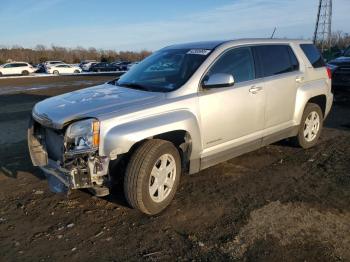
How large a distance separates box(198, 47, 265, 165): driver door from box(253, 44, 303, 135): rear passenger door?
17cm

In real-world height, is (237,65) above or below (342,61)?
above

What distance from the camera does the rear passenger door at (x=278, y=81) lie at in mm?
5832

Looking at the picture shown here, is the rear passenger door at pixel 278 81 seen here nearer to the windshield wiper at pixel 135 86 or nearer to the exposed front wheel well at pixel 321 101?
the exposed front wheel well at pixel 321 101

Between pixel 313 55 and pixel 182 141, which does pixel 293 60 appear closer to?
pixel 313 55

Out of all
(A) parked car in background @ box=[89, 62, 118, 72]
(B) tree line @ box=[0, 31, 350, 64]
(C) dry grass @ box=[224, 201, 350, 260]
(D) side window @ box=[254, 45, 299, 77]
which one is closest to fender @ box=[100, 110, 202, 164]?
(C) dry grass @ box=[224, 201, 350, 260]

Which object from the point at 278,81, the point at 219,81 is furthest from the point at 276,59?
the point at 219,81

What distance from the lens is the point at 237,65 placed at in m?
5.49

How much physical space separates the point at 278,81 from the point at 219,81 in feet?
4.88

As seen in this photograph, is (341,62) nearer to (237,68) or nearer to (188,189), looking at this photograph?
(237,68)

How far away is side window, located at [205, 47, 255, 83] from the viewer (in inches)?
207

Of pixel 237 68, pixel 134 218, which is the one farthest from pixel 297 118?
pixel 134 218

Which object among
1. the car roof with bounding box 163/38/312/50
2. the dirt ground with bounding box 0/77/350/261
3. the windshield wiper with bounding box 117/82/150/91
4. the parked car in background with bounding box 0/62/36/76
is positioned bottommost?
the parked car in background with bounding box 0/62/36/76

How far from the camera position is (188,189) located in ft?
17.2

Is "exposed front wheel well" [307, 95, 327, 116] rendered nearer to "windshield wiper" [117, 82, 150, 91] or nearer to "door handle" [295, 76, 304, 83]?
"door handle" [295, 76, 304, 83]
